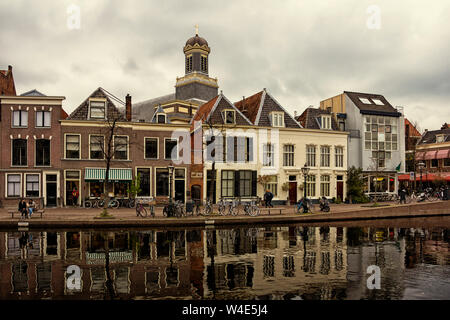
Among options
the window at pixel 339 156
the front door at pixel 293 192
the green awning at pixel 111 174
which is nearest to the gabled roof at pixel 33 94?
the green awning at pixel 111 174

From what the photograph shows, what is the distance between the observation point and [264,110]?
42.4 meters

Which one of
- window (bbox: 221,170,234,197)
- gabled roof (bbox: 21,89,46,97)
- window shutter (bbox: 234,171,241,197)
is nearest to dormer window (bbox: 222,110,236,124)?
window (bbox: 221,170,234,197)

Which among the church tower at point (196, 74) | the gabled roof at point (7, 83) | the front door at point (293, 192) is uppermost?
the church tower at point (196, 74)

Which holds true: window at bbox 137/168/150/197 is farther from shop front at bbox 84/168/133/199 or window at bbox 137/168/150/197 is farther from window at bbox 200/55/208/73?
window at bbox 200/55/208/73

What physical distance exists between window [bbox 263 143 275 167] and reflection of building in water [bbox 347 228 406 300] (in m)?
17.2

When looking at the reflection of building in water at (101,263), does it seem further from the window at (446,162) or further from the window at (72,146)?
the window at (446,162)

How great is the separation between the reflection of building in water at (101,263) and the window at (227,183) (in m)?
17.4

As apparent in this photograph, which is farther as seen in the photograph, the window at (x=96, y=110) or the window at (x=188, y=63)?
the window at (x=188, y=63)

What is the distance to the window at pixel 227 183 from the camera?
3959 cm

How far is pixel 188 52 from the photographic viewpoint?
60188 mm

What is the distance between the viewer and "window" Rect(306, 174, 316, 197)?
4266 cm

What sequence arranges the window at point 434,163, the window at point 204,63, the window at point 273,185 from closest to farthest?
the window at point 273,185 → the window at point 204,63 → the window at point 434,163
